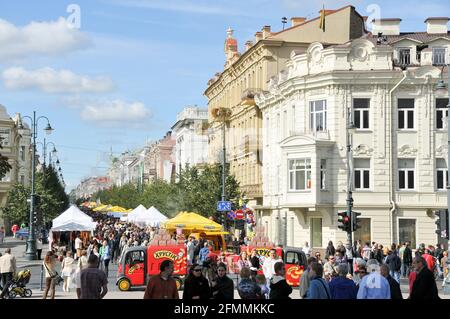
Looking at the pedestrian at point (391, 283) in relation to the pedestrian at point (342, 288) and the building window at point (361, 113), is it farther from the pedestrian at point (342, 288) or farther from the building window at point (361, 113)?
the building window at point (361, 113)

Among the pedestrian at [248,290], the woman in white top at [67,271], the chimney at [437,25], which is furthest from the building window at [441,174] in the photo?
the pedestrian at [248,290]

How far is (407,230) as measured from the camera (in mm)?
45219

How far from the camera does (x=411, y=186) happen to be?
150 ft

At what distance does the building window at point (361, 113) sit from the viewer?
45688mm

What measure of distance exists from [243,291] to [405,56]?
3645 cm

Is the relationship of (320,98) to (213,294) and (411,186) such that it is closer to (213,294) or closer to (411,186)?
(411,186)

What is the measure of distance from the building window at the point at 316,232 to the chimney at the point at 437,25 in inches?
553

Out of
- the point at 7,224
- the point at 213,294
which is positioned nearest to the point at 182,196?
the point at 7,224

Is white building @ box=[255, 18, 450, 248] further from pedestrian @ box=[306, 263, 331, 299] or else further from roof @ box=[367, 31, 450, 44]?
pedestrian @ box=[306, 263, 331, 299]

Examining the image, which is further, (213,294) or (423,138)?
(423,138)

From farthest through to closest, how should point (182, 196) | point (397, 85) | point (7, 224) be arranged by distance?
point (7, 224)
point (182, 196)
point (397, 85)

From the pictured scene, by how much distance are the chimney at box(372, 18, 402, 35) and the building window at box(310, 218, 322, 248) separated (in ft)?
41.8

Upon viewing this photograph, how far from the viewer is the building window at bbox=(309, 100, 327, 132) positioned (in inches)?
1827

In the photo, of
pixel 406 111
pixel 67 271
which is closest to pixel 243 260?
pixel 67 271
